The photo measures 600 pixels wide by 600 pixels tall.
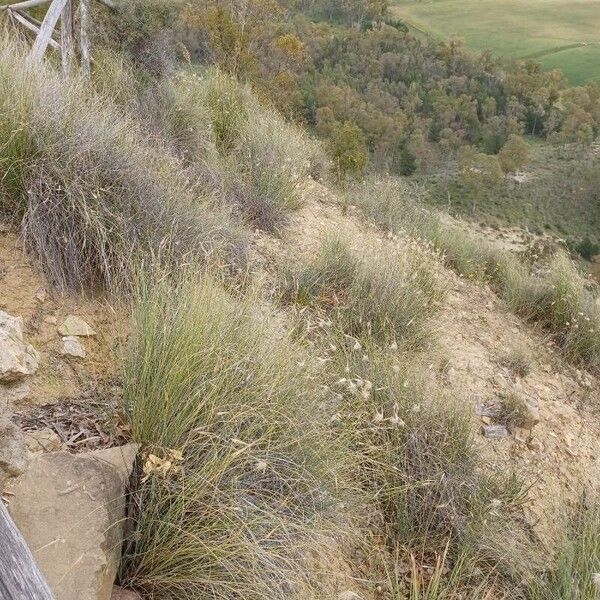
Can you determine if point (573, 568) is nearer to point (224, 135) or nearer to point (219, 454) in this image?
point (219, 454)

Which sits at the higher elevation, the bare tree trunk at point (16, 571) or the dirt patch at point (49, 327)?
the bare tree trunk at point (16, 571)

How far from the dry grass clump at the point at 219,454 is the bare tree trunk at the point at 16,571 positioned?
49cm

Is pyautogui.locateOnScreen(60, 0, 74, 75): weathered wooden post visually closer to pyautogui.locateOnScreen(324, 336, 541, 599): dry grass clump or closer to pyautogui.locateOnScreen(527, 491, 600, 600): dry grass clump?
pyautogui.locateOnScreen(324, 336, 541, 599): dry grass clump

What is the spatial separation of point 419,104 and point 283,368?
63385 mm

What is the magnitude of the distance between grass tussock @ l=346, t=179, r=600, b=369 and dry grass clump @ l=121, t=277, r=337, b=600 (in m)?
3.50

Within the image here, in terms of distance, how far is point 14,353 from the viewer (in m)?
2.06

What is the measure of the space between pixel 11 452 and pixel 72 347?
0.85 m

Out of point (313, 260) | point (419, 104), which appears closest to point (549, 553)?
point (313, 260)

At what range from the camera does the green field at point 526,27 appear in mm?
79812

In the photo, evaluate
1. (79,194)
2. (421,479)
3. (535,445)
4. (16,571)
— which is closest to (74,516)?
(16,571)

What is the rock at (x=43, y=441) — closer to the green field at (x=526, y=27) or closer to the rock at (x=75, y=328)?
the rock at (x=75, y=328)

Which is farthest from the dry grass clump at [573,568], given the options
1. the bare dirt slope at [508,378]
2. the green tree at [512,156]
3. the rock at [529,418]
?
the green tree at [512,156]

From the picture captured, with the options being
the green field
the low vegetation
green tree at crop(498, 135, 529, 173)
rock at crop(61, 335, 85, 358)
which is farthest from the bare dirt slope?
the green field

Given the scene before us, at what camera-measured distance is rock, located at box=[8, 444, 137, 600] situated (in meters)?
1.48
